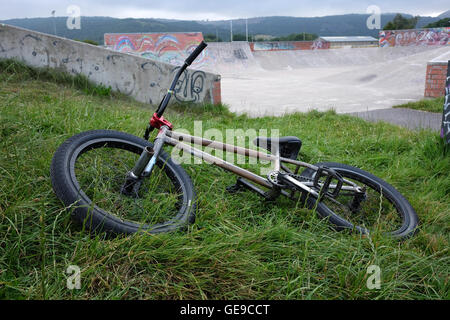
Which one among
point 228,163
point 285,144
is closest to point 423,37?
point 285,144

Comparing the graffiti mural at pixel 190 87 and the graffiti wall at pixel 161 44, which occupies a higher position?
the graffiti wall at pixel 161 44

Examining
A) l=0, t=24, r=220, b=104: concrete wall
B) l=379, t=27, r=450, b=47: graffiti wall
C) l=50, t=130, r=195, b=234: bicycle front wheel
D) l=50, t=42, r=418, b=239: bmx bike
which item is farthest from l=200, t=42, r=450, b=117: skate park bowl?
l=50, t=130, r=195, b=234: bicycle front wheel

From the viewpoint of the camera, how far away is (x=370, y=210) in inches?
107

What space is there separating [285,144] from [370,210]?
890 millimetres

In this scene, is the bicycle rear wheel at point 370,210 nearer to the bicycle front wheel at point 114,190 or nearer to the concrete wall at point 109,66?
the bicycle front wheel at point 114,190

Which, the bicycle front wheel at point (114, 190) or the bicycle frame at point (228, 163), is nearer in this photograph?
the bicycle front wheel at point (114, 190)

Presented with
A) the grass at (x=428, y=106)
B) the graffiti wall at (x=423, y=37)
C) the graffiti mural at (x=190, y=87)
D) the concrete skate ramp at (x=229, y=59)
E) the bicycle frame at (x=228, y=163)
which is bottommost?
the grass at (x=428, y=106)

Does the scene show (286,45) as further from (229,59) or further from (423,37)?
(229,59)

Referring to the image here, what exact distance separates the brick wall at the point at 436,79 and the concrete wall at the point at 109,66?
6.49m

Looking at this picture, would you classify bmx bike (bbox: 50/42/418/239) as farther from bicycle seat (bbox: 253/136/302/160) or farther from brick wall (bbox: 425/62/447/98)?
brick wall (bbox: 425/62/447/98)

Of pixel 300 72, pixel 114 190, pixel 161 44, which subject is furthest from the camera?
pixel 161 44

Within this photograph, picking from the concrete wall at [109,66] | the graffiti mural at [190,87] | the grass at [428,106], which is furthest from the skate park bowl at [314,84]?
the concrete wall at [109,66]

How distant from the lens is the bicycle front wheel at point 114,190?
182 cm

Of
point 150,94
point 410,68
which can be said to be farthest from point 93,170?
point 410,68
